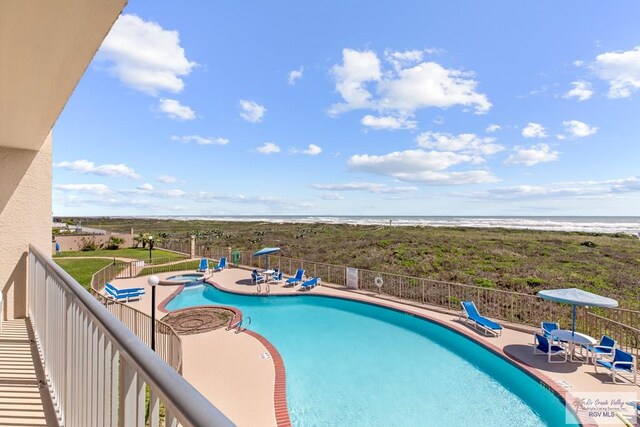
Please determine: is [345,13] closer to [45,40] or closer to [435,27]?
[435,27]

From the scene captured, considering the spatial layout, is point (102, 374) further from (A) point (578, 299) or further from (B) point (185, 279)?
(B) point (185, 279)

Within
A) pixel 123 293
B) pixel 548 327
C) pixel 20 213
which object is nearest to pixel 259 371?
pixel 20 213

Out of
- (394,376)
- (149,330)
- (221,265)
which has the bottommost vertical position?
(394,376)

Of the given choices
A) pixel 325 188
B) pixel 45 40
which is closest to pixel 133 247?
pixel 45 40

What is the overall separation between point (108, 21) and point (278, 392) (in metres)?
6.09

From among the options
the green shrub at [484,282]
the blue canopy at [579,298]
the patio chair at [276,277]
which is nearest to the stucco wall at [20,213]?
the blue canopy at [579,298]

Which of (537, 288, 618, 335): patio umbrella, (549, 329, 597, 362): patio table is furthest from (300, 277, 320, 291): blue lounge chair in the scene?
(549, 329, 597, 362): patio table

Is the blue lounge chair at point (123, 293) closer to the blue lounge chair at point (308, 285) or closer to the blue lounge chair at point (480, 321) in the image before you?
the blue lounge chair at point (308, 285)

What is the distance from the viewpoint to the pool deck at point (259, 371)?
17.6ft

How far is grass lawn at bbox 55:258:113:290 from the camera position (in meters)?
15.0

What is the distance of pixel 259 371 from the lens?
6.58m

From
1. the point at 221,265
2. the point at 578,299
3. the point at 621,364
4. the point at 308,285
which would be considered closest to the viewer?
the point at 621,364

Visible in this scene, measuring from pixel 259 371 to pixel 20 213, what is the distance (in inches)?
199

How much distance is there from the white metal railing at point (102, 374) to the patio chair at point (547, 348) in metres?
8.96
